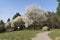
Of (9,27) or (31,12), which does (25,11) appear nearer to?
(31,12)

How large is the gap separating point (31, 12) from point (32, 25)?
13.7 feet

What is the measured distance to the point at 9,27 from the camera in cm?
6066

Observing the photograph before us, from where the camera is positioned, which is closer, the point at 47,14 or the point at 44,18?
the point at 44,18

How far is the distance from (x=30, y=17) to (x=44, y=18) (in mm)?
4405

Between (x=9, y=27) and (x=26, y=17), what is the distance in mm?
8135

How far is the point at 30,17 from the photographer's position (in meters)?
55.8

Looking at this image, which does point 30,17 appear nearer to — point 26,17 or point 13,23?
point 26,17

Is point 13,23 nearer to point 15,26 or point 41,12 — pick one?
point 15,26

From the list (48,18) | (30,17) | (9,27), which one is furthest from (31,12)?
(9,27)

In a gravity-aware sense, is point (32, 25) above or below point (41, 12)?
below

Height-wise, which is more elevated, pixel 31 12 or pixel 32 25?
pixel 31 12

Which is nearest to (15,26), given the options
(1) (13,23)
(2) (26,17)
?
(1) (13,23)

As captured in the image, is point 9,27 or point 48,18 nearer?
point 48,18

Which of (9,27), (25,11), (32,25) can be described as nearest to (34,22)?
(32,25)
